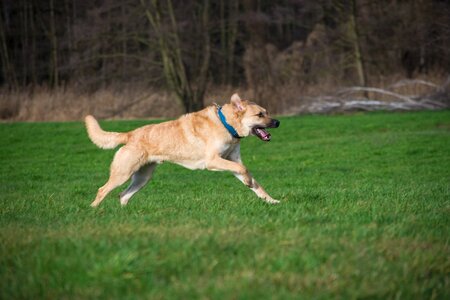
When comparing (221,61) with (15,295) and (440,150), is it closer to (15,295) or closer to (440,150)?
(440,150)

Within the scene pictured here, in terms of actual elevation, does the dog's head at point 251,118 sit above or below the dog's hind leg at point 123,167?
above

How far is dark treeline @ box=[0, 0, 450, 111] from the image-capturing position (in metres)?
29.9

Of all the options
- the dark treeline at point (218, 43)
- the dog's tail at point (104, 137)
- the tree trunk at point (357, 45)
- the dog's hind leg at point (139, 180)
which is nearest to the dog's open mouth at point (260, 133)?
the dog's hind leg at point (139, 180)

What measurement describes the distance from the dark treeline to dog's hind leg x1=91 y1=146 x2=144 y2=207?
21.1m

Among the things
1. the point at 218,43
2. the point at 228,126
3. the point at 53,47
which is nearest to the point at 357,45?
the point at 218,43

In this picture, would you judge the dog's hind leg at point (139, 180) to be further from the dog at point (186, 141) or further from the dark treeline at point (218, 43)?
the dark treeline at point (218, 43)

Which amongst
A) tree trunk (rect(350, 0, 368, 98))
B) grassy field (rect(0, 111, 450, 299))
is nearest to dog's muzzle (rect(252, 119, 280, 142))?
grassy field (rect(0, 111, 450, 299))

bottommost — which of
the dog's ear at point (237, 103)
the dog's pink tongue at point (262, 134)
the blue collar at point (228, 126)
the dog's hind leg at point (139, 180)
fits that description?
the dog's hind leg at point (139, 180)

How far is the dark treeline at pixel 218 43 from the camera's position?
29.9m

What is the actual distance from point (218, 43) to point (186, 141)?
33.6m

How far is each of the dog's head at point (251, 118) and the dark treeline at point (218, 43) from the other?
20646 millimetres

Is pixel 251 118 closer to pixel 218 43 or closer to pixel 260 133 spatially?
pixel 260 133

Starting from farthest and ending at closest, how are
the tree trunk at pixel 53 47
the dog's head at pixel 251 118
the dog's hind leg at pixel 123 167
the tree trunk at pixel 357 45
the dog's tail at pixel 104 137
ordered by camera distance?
the tree trunk at pixel 53 47 < the tree trunk at pixel 357 45 < the dog's tail at pixel 104 137 < the dog's head at pixel 251 118 < the dog's hind leg at pixel 123 167

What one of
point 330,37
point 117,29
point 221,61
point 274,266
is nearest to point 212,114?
point 274,266
